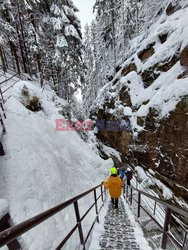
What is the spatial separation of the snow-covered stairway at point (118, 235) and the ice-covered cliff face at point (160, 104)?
3.69 metres

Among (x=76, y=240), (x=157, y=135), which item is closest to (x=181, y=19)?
(x=157, y=135)

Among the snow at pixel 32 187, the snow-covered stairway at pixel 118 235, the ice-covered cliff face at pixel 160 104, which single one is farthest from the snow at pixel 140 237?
the ice-covered cliff face at pixel 160 104

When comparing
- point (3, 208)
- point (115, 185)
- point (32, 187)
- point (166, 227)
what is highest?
point (3, 208)

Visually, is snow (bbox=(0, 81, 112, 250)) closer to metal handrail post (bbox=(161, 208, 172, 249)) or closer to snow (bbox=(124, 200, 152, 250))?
snow (bbox=(124, 200, 152, 250))

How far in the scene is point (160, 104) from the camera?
6.89 m

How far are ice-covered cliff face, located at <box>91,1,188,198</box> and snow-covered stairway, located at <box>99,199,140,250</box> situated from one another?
369 cm

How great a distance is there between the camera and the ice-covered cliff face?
595 cm

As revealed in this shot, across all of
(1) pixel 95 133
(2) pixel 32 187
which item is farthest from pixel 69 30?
(2) pixel 32 187

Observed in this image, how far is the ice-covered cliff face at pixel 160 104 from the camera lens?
5.95 m

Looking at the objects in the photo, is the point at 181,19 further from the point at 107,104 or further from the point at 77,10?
the point at 77,10

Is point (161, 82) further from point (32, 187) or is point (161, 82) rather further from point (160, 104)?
point (32, 187)

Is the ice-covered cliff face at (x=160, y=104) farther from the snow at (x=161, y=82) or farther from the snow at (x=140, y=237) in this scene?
the snow at (x=140, y=237)

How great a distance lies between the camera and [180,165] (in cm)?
584

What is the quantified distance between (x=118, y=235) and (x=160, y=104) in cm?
607
